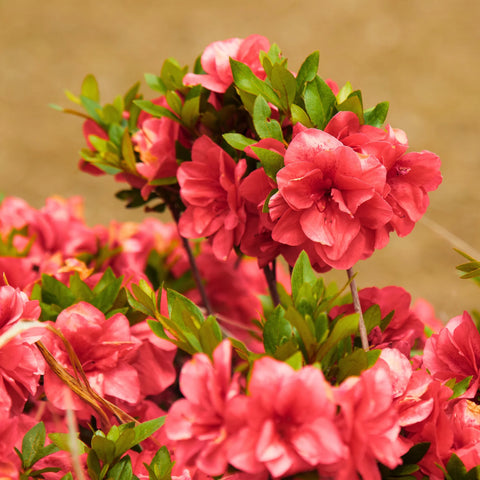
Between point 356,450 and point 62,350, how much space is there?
0.79 feet

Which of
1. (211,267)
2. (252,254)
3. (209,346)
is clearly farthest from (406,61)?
(209,346)

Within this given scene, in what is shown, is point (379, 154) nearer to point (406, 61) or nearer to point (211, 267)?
point (211, 267)

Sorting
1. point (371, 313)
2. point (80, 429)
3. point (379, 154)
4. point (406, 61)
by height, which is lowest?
point (80, 429)

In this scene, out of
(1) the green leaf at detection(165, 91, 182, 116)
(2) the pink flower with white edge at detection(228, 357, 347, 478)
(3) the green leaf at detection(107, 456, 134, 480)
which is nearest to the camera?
(2) the pink flower with white edge at detection(228, 357, 347, 478)

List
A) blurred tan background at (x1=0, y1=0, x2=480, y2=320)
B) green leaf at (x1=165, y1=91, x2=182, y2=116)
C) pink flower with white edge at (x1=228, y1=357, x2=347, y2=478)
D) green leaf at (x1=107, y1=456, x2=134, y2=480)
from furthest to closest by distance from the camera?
blurred tan background at (x1=0, y1=0, x2=480, y2=320) < green leaf at (x1=165, y1=91, x2=182, y2=116) < green leaf at (x1=107, y1=456, x2=134, y2=480) < pink flower with white edge at (x1=228, y1=357, x2=347, y2=478)

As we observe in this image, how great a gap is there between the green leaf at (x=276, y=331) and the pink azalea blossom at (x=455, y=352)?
0.12 m

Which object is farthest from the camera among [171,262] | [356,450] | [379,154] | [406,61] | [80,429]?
[406,61]

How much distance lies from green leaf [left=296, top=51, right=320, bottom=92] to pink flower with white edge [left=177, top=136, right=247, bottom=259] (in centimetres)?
8

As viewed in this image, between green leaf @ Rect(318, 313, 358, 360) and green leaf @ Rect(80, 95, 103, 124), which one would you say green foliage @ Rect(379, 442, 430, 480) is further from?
green leaf @ Rect(80, 95, 103, 124)

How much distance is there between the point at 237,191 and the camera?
0.47 metres

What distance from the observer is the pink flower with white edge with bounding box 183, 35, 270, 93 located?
19.5 inches

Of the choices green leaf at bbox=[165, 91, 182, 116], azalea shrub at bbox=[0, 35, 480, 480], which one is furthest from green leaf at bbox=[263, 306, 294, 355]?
green leaf at bbox=[165, 91, 182, 116]

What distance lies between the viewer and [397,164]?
1.43 feet

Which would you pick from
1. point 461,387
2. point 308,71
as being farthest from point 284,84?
point 461,387
